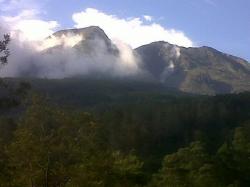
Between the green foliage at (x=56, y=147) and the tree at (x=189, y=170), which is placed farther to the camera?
the tree at (x=189, y=170)

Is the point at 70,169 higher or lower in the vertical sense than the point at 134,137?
higher

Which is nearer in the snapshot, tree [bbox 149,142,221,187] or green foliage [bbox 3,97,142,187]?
green foliage [bbox 3,97,142,187]

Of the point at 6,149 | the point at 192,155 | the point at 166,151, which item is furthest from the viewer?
the point at 166,151

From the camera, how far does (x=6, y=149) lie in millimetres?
34156

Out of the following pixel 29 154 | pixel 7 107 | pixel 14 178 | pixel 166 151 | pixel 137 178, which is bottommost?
pixel 166 151

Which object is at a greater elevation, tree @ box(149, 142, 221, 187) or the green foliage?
the green foliage

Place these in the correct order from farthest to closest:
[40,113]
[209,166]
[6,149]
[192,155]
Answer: [192,155] → [209,166] → [6,149] → [40,113]

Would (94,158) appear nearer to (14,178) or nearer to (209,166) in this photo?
(14,178)

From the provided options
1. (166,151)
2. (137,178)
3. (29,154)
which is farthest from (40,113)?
(166,151)

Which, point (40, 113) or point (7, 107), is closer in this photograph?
point (40, 113)

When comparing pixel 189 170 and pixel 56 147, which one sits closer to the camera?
pixel 56 147

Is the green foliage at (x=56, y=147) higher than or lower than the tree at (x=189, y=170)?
higher

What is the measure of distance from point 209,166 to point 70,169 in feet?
103

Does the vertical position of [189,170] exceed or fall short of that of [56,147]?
it falls short
